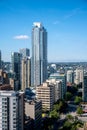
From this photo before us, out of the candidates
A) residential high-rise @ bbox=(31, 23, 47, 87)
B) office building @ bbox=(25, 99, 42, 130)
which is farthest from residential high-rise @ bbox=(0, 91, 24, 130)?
residential high-rise @ bbox=(31, 23, 47, 87)

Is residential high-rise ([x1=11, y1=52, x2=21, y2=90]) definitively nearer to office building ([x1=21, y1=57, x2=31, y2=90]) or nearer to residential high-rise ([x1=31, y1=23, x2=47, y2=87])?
office building ([x1=21, y1=57, x2=31, y2=90])

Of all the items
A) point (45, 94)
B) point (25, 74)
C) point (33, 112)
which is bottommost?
point (33, 112)

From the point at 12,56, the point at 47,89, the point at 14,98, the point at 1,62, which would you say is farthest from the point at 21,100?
the point at 1,62

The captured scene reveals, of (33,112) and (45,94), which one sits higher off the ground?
(45,94)

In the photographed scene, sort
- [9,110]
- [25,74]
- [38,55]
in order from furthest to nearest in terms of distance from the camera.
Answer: [38,55] < [25,74] < [9,110]

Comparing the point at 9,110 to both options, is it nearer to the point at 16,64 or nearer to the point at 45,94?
the point at 45,94

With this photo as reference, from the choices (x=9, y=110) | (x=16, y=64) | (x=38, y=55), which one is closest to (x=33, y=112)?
(x=9, y=110)

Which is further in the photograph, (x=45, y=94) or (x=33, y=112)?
(x=45, y=94)

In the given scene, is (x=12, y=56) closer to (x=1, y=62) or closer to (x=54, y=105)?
(x=1, y=62)

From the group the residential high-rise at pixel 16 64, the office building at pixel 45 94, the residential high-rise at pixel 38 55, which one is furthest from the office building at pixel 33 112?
the residential high-rise at pixel 16 64

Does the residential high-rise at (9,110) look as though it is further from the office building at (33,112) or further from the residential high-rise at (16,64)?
the residential high-rise at (16,64)
